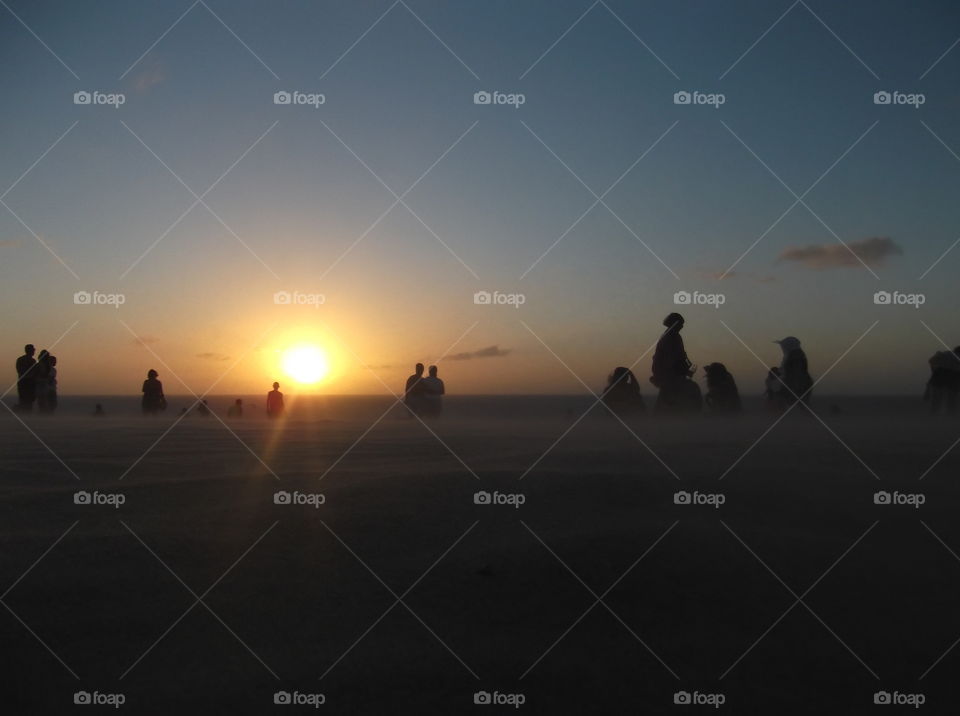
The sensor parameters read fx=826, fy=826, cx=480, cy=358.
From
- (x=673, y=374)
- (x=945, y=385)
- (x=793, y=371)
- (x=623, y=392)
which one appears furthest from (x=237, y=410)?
(x=945, y=385)

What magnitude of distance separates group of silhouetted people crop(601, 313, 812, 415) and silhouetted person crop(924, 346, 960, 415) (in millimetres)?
2203

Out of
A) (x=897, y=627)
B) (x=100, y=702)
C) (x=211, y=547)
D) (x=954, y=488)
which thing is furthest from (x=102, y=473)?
(x=954, y=488)

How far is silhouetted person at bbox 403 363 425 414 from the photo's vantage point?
37.0 feet

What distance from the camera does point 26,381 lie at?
35.6ft

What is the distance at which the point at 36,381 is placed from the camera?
11.0 meters

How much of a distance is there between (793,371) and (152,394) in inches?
397

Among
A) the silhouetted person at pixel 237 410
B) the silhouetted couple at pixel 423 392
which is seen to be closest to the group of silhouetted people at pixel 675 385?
the silhouetted couple at pixel 423 392

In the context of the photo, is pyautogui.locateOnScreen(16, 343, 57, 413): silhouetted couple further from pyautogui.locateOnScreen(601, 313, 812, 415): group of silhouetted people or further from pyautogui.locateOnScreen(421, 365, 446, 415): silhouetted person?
pyautogui.locateOnScreen(601, 313, 812, 415): group of silhouetted people

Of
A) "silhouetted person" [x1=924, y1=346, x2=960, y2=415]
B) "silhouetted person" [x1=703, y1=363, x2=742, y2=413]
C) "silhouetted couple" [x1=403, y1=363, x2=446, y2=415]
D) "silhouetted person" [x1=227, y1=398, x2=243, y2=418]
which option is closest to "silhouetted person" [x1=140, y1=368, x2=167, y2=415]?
"silhouetted person" [x1=227, y1=398, x2=243, y2=418]

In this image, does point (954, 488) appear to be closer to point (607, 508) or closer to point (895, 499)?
point (895, 499)

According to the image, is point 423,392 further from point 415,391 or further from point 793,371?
point 793,371

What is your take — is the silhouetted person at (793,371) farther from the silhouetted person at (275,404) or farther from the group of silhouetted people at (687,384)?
the silhouetted person at (275,404)

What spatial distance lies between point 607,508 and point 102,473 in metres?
3.52

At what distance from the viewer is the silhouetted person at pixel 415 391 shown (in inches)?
444
